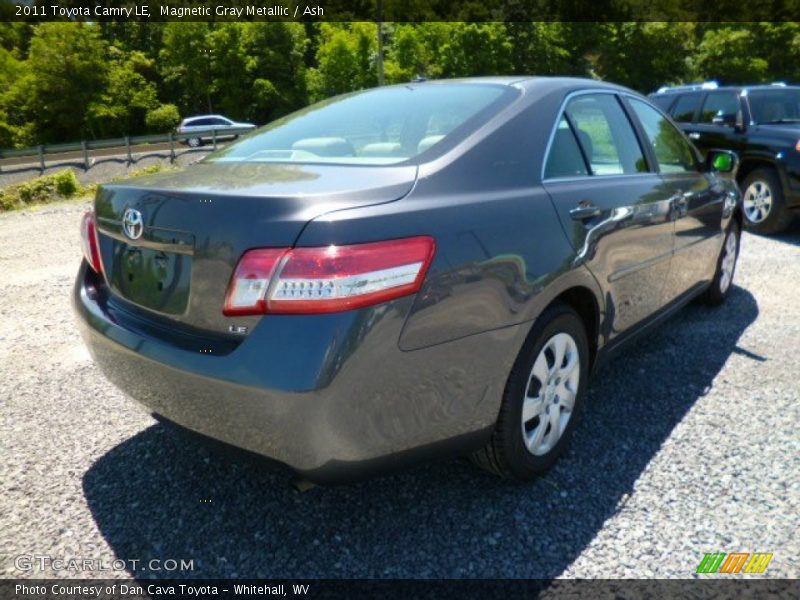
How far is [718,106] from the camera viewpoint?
25.9ft

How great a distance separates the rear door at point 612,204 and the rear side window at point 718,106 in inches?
218

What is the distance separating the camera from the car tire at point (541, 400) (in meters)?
2.21

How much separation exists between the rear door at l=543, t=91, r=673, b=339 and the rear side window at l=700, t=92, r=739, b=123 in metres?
5.53

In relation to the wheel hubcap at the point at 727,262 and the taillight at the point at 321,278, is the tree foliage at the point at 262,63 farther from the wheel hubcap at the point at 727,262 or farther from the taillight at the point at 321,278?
the taillight at the point at 321,278

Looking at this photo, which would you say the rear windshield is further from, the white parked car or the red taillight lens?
the white parked car

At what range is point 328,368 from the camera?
1644mm

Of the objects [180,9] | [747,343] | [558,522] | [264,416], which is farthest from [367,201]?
[180,9]

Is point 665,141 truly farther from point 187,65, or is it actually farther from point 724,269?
point 187,65

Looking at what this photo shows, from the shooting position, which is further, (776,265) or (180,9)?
(180,9)

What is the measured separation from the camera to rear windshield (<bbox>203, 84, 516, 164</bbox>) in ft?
7.54

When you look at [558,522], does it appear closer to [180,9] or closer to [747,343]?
[747,343]

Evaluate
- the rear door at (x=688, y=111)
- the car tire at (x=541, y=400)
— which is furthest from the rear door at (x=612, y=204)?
the rear door at (x=688, y=111)

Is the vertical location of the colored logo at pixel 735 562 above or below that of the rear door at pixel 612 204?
below

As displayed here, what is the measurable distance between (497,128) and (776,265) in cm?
499
